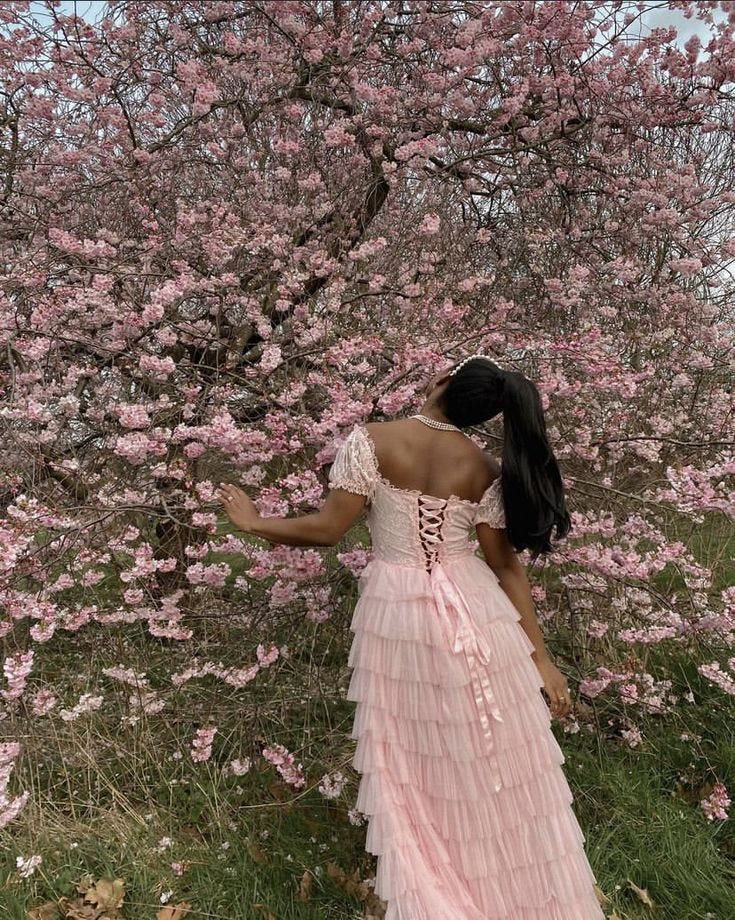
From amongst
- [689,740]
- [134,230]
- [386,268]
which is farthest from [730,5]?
[689,740]

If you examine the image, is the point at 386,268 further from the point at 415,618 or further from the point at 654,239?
the point at 415,618

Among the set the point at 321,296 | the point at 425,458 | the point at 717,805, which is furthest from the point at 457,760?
the point at 321,296

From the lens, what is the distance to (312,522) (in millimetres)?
1506

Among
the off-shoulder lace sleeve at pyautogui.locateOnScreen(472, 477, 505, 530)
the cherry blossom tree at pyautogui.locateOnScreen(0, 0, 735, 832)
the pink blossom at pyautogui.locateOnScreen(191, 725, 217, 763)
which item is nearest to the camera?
the off-shoulder lace sleeve at pyautogui.locateOnScreen(472, 477, 505, 530)

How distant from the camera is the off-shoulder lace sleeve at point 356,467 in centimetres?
146

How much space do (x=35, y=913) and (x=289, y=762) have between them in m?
0.79

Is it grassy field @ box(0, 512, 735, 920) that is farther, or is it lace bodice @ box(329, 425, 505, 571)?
grassy field @ box(0, 512, 735, 920)

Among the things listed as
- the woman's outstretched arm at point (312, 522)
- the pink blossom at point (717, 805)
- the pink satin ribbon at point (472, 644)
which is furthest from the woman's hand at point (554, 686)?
the pink blossom at point (717, 805)

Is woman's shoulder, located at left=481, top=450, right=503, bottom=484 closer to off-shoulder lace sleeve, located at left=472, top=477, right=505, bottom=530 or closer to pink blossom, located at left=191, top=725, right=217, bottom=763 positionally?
off-shoulder lace sleeve, located at left=472, top=477, right=505, bottom=530

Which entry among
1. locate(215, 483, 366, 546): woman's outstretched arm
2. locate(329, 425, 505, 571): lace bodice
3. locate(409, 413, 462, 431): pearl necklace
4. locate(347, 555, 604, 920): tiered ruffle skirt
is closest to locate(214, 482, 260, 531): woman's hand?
locate(215, 483, 366, 546): woman's outstretched arm

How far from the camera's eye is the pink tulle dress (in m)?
1.49

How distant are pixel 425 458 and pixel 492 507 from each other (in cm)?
21

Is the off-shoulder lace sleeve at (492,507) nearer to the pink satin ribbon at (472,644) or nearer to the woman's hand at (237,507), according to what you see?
the pink satin ribbon at (472,644)

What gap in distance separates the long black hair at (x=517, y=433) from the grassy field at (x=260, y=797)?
41.7 inches
